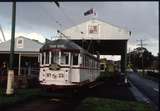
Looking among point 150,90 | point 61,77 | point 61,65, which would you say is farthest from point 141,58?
point 61,77

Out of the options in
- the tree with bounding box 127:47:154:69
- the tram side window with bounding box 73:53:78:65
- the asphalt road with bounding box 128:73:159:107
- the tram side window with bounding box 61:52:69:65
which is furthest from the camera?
the tree with bounding box 127:47:154:69

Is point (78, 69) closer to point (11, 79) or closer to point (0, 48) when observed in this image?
point (11, 79)

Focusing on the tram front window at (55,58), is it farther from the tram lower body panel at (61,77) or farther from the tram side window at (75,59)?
the tram side window at (75,59)

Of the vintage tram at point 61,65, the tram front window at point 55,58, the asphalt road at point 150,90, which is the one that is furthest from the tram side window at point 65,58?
the asphalt road at point 150,90

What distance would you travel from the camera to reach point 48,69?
22.0 meters

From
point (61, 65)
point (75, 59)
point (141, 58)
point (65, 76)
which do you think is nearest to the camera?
point (65, 76)

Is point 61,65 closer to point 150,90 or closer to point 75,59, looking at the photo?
point 75,59

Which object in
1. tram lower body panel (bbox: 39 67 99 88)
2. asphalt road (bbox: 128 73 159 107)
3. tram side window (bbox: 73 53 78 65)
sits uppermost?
tram side window (bbox: 73 53 78 65)

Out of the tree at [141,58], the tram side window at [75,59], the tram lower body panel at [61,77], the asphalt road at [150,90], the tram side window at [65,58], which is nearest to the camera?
the tram lower body panel at [61,77]

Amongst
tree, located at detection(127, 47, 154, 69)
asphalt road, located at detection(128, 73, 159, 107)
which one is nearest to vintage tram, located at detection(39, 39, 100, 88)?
asphalt road, located at detection(128, 73, 159, 107)

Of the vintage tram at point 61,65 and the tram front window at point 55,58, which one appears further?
the tram front window at point 55,58

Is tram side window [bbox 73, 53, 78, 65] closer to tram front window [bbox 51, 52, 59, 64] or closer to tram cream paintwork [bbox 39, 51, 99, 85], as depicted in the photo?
tram cream paintwork [bbox 39, 51, 99, 85]

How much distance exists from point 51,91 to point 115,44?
34144mm

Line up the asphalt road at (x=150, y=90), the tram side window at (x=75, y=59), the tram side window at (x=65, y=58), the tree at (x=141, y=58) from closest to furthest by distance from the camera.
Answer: the tram side window at (x=65, y=58) → the tram side window at (x=75, y=59) → the asphalt road at (x=150, y=90) → the tree at (x=141, y=58)
